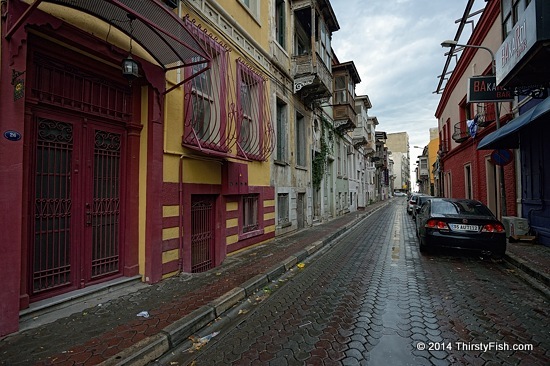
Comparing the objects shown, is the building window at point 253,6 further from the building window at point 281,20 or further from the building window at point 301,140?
the building window at point 301,140

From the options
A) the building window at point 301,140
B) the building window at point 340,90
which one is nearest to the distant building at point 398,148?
the building window at point 340,90

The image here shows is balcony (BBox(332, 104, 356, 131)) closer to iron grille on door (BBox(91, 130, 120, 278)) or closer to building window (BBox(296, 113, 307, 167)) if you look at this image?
building window (BBox(296, 113, 307, 167))

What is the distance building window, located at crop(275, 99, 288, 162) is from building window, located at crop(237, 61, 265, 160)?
2008 millimetres

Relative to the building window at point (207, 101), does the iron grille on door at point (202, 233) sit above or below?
below

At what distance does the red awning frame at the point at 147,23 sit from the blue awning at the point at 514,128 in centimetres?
696

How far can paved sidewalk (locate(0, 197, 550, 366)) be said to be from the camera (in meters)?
3.07

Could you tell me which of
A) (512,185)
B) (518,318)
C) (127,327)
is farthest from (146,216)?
(512,185)

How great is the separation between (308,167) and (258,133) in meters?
4.85

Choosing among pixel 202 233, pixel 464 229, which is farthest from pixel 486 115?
pixel 202 233

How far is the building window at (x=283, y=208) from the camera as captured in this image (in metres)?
11.0

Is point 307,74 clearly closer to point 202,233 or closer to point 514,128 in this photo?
point 514,128

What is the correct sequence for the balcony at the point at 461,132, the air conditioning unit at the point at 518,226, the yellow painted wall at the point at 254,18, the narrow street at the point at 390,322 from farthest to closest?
1. the balcony at the point at 461,132
2. the air conditioning unit at the point at 518,226
3. the yellow painted wall at the point at 254,18
4. the narrow street at the point at 390,322

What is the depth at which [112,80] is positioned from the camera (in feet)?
16.5

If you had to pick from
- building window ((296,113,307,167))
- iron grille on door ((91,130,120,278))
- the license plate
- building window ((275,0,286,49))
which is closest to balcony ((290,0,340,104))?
building window ((275,0,286,49))
